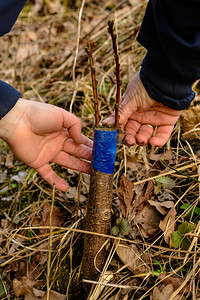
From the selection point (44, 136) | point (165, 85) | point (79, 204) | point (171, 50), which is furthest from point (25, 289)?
point (171, 50)

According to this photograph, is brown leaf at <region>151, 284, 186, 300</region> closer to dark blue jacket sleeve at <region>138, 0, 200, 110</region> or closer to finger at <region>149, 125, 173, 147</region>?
finger at <region>149, 125, 173, 147</region>

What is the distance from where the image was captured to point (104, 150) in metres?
1.38

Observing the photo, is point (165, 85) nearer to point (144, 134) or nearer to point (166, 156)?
point (144, 134)

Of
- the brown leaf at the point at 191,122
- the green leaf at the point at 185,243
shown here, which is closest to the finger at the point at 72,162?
the green leaf at the point at 185,243

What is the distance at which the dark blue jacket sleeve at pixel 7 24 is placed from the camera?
1.32 meters

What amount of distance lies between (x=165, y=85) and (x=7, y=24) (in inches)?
35.8

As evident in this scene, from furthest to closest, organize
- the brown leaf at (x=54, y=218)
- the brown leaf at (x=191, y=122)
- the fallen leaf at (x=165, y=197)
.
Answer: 1. the brown leaf at (x=191, y=122)
2. the brown leaf at (x=54, y=218)
3. the fallen leaf at (x=165, y=197)

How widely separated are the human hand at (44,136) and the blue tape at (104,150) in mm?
332

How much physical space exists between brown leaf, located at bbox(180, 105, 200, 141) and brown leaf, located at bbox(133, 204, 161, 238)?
72 cm

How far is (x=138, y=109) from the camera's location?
1.87 metres

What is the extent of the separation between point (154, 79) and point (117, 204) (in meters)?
0.79

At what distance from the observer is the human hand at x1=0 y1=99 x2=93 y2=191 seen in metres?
1.60

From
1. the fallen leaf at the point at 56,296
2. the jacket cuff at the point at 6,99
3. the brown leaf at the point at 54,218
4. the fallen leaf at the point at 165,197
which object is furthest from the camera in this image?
the brown leaf at the point at 54,218

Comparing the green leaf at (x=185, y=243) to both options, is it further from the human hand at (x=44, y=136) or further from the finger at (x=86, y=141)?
the finger at (x=86, y=141)
